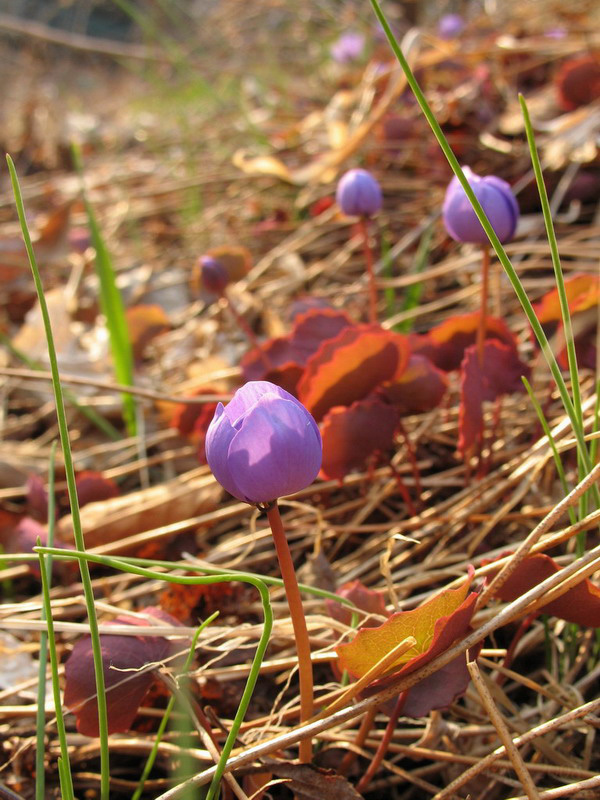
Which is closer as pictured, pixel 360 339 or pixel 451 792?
pixel 451 792

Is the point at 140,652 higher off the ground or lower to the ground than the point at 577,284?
lower


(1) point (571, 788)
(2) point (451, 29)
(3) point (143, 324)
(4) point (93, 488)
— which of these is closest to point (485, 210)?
(1) point (571, 788)

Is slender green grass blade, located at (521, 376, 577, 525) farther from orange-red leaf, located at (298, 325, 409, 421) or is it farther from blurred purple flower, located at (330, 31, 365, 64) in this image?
blurred purple flower, located at (330, 31, 365, 64)

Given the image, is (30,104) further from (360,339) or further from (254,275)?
(360,339)

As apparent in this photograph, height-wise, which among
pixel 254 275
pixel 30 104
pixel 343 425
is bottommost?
pixel 343 425

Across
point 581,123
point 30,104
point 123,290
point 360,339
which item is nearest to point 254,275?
point 123,290

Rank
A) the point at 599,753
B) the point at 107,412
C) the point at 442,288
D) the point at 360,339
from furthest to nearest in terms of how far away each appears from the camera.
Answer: the point at 442,288
the point at 107,412
the point at 360,339
the point at 599,753
